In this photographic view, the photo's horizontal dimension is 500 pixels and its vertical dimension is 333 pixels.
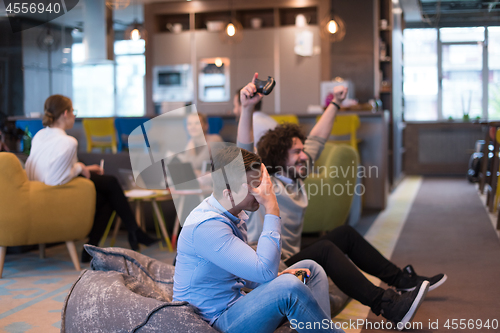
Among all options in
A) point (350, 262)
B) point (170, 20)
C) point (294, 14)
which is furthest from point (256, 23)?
point (350, 262)

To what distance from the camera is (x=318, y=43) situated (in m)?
7.76

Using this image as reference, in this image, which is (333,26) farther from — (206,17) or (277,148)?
(277,148)

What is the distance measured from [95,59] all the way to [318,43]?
11.3 ft

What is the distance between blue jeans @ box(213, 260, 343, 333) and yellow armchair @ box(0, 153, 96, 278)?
1872 mm

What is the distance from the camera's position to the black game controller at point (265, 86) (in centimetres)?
206

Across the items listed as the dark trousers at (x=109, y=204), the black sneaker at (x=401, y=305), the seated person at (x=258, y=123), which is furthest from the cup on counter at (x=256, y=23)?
the black sneaker at (x=401, y=305)

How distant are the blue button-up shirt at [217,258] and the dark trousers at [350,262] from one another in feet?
1.93

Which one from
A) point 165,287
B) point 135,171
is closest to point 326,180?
point 165,287

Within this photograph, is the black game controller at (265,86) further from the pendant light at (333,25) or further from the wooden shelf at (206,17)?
the wooden shelf at (206,17)

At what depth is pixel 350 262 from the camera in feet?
6.81

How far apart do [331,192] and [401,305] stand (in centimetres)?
174

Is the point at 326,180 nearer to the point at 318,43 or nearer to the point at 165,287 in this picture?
the point at 165,287

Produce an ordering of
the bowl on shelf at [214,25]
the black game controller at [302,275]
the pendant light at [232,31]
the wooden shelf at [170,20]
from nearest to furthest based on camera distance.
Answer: the black game controller at [302,275] < the pendant light at [232,31] < the bowl on shelf at [214,25] < the wooden shelf at [170,20]

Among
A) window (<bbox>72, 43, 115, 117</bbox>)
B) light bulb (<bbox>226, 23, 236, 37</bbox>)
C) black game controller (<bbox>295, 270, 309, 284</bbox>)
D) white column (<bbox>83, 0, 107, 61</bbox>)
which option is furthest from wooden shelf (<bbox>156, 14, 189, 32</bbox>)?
black game controller (<bbox>295, 270, 309, 284</bbox>)
